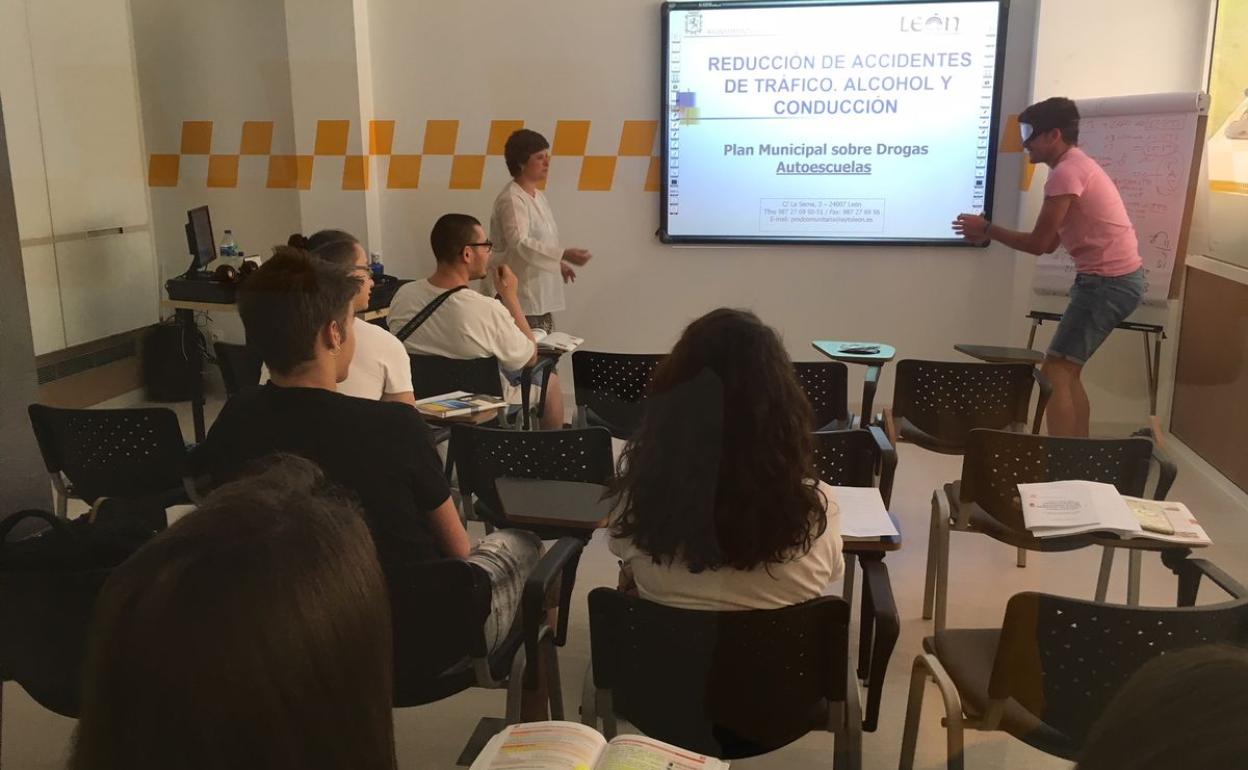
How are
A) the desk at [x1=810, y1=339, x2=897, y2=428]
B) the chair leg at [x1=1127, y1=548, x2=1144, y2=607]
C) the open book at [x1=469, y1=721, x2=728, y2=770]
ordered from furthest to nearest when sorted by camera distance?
the desk at [x1=810, y1=339, x2=897, y2=428]
the chair leg at [x1=1127, y1=548, x2=1144, y2=607]
the open book at [x1=469, y1=721, x2=728, y2=770]

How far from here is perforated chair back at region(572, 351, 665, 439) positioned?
297 centimetres

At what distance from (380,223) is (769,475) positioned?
383cm

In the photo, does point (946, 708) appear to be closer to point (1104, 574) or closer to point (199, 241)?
point (1104, 574)

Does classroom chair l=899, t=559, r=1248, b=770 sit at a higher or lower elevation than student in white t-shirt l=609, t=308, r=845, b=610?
lower

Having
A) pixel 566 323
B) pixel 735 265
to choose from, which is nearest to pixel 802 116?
pixel 735 265

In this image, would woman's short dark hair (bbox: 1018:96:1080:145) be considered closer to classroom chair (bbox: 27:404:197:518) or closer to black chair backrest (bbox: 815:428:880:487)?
black chair backrest (bbox: 815:428:880:487)

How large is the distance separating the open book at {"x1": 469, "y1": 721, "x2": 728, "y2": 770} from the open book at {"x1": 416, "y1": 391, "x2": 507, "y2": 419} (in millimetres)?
1262

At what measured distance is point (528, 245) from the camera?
13.8ft

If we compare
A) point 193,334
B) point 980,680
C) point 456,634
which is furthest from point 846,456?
point 193,334

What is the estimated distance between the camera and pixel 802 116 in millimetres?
4270

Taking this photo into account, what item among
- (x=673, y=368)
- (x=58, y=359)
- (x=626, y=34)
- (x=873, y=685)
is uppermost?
(x=626, y=34)

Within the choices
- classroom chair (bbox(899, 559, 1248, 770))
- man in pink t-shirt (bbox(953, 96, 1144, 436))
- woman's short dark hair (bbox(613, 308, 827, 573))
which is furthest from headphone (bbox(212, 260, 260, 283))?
man in pink t-shirt (bbox(953, 96, 1144, 436))

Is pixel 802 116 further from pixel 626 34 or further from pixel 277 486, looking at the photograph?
pixel 277 486

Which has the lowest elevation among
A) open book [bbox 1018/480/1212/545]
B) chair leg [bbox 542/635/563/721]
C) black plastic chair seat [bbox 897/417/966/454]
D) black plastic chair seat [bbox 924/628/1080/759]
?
chair leg [bbox 542/635/563/721]
